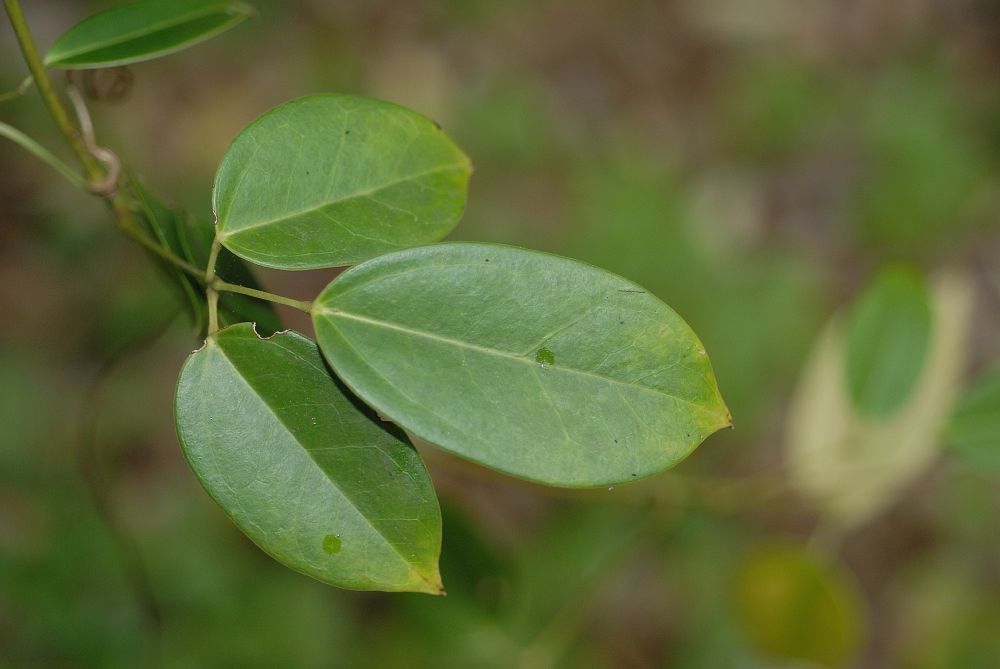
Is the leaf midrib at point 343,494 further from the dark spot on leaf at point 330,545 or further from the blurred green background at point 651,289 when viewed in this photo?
the blurred green background at point 651,289

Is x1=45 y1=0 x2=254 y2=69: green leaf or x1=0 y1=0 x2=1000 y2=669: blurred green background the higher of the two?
x1=45 y1=0 x2=254 y2=69: green leaf

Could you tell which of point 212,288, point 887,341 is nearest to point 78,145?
Answer: point 212,288

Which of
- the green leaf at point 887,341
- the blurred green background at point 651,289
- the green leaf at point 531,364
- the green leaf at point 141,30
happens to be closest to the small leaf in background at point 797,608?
the blurred green background at point 651,289

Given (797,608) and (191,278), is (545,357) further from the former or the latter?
(797,608)

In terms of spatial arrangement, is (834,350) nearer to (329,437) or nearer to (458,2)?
(329,437)

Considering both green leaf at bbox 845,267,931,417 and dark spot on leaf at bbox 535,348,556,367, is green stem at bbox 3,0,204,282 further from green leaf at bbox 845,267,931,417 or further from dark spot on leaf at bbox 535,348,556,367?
green leaf at bbox 845,267,931,417

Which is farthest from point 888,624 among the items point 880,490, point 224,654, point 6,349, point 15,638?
point 6,349

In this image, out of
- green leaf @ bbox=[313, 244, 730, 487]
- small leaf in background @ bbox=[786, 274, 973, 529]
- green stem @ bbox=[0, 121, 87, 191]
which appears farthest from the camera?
small leaf in background @ bbox=[786, 274, 973, 529]

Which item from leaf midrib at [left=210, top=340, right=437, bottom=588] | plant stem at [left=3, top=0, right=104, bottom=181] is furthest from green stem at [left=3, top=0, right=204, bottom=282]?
leaf midrib at [left=210, top=340, right=437, bottom=588]
